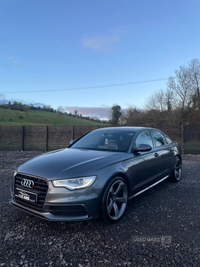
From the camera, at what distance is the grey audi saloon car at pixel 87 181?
2.57m

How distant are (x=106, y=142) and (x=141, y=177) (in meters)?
1.00

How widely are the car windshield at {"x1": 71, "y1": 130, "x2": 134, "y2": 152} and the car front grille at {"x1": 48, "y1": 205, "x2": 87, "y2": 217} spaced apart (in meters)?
1.44

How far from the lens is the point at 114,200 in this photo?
303cm

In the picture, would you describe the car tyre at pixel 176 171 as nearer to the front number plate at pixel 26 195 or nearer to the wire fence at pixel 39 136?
the front number plate at pixel 26 195

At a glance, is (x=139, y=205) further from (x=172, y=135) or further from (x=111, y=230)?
(x=172, y=135)

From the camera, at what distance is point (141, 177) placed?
3.65m

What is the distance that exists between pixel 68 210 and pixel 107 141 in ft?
6.04

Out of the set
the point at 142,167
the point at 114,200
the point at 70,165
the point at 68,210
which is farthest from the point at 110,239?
the point at 142,167

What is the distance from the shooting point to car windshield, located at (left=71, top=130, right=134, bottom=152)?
151 inches

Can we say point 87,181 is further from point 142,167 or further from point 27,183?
point 142,167

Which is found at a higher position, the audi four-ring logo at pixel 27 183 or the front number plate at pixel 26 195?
the audi four-ring logo at pixel 27 183

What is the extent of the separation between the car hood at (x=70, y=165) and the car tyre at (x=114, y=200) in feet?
1.13

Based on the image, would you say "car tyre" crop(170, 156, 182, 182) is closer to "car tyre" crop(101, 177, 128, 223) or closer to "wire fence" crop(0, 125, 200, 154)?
"car tyre" crop(101, 177, 128, 223)

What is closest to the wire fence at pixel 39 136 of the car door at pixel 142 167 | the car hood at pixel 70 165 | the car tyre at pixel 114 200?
the car door at pixel 142 167
